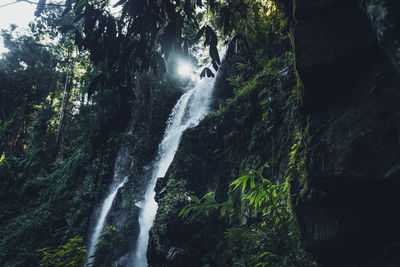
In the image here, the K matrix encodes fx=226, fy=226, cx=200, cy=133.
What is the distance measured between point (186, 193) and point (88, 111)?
14.4m

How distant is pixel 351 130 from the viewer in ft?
6.11

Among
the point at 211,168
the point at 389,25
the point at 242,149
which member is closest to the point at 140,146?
the point at 211,168

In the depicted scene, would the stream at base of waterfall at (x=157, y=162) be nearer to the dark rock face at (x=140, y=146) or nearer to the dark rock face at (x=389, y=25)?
the dark rock face at (x=140, y=146)

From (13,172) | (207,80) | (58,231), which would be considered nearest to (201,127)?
(207,80)

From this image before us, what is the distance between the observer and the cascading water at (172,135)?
9078mm

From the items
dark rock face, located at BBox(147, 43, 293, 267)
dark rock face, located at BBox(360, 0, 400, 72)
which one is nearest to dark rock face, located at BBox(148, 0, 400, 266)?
dark rock face, located at BBox(360, 0, 400, 72)

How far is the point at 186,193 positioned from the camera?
22.1 feet

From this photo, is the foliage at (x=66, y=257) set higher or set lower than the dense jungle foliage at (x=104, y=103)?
lower

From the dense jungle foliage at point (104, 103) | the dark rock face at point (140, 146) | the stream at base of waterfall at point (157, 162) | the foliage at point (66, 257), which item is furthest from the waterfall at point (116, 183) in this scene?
the foliage at point (66, 257)

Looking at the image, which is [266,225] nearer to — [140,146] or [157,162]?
[157,162]

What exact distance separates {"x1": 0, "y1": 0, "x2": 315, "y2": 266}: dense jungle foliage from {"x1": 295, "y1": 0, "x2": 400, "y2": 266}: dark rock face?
0.34 m

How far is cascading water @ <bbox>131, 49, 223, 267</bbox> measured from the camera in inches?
357

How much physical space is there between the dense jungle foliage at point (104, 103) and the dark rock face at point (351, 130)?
338 millimetres

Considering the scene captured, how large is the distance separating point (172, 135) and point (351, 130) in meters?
11.1
